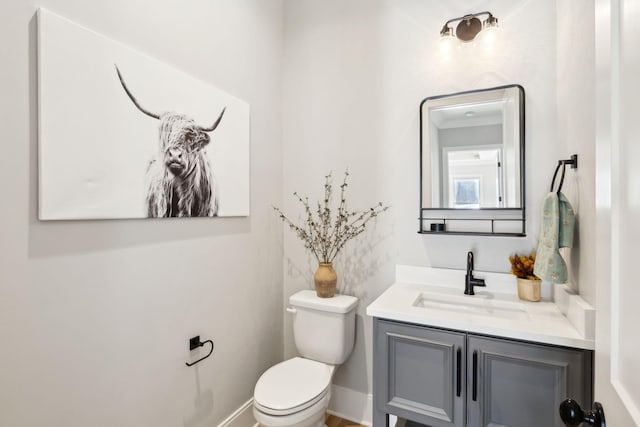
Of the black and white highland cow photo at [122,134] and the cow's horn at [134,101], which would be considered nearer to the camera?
the black and white highland cow photo at [122,134]

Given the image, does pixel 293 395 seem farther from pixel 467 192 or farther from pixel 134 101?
pixel 134 101

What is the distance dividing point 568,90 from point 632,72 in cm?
109

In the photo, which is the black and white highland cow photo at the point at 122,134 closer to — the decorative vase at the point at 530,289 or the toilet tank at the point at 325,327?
the toilet tank at the point at 325,327

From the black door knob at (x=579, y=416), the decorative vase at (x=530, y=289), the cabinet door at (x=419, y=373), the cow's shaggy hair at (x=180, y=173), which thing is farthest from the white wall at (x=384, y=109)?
the black door knob at (x=579, y=416)

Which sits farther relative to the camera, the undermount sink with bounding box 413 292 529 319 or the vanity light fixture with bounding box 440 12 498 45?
Answer: the vanity light fixture with bounding box 440 12 498 45

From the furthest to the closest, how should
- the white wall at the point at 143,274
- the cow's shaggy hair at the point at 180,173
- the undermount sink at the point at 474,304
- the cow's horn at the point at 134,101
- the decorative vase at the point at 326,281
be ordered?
the decorative vase at the point at 326,281 → the undermount sink at the point at 474,304 → the cow's shaggy hair at the point at 180,173 → the cow's horn at the point at 134,101 → the white wall at the point at 143,274

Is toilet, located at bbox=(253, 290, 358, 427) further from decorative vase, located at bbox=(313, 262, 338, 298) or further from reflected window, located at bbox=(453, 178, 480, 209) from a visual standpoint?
reflected window, located at bbox=(453, 178, 480, 209)

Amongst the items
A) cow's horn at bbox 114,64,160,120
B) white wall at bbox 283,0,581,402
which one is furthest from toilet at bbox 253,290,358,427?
cow's horn at bbox 114,64,160,120

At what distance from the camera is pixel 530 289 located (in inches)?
62.4

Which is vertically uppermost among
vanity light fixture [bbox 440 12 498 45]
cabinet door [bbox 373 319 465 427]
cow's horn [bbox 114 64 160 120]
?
vanity light fixture [bbox 440 12 498 45]

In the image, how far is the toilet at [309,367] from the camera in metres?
1.51

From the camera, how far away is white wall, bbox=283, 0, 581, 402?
1661mm

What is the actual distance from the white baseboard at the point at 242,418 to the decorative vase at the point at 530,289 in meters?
1.65

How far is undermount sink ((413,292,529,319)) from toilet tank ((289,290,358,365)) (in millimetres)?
448
